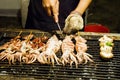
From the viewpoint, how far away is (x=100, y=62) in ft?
11.5

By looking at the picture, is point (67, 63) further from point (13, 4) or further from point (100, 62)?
point (13, 4)

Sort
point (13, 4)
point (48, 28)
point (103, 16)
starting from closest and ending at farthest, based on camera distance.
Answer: point (48, 28) → point (13, 4) → point (103, 16)

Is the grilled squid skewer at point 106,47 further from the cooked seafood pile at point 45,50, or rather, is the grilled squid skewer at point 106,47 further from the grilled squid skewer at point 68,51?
the grilled squid skewer at point 68,51

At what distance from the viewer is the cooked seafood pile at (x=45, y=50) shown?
352 centimetres

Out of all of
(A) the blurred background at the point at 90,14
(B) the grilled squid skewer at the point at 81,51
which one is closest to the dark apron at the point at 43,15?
(B) the grilled squid skewer at the point at 81,51

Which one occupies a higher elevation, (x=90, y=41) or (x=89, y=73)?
(x=90, y=41)

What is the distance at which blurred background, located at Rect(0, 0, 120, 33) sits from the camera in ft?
26.0

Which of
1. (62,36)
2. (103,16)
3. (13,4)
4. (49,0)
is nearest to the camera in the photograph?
(49,0)

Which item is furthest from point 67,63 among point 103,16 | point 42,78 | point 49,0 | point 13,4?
point 103,16

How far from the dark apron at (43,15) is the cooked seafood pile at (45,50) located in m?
0.56

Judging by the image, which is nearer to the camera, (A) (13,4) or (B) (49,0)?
(B) (49,0)

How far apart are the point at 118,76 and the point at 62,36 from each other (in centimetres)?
134

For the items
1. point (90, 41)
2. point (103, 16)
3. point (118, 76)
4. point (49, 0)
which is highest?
point (103, 16)

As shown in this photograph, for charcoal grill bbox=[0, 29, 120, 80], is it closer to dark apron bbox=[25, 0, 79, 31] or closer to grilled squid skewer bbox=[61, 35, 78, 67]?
grilled squid skewer bbox=[61, 35, 78, 67]
